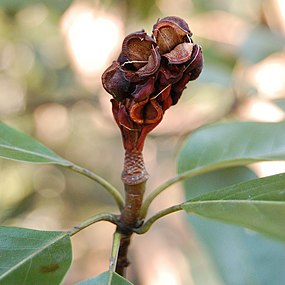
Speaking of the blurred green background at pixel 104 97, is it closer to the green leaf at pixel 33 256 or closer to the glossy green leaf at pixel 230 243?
the glossy green leaf at pixel 230 243

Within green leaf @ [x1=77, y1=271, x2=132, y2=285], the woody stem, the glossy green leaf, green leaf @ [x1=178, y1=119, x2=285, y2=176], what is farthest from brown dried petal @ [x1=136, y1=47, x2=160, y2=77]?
the glossy green leaf

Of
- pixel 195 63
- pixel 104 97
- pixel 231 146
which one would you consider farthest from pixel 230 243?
pixel 104 97

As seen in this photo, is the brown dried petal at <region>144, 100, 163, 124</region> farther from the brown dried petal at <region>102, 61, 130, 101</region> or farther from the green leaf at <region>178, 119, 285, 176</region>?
the green leaf at <region>178, 119, 285, 176</region>

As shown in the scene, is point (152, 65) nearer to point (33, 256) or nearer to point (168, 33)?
point (168, 33)

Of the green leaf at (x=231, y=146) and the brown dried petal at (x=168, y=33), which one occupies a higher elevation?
the brown dried petal at (x=168, y=33)

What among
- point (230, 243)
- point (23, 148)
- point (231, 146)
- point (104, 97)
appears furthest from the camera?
point (104, 97)

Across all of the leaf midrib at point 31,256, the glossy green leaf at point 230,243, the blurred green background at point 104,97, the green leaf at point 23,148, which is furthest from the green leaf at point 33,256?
the blurred green background at point 104,97

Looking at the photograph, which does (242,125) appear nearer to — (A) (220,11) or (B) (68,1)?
(B) (68,1)
